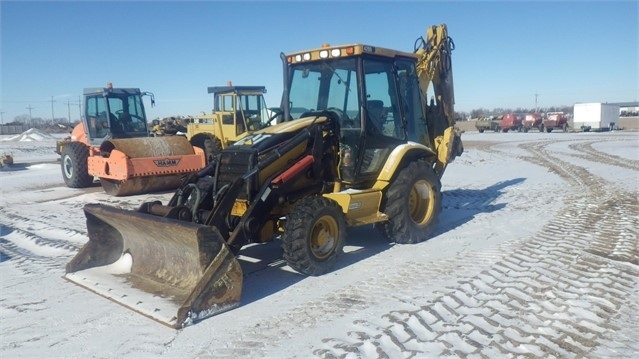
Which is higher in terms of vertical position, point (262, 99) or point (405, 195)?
point (262, 99)

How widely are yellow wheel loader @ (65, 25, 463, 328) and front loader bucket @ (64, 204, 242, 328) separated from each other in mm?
11

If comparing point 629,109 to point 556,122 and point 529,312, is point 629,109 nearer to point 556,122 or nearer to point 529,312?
point 556,122

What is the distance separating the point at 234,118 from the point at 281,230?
33.3 ft

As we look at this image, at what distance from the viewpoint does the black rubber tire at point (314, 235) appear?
5.03m

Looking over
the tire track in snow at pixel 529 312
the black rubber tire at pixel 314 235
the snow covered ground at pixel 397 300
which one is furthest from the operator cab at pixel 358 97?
the tire track in snow at pixel 529 312

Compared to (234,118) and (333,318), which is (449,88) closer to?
(333,318)

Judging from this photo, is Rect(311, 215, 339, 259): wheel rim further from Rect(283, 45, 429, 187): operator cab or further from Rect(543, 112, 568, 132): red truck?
Rect(543, 112, 568, 132): red truck

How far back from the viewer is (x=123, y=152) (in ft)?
34.1

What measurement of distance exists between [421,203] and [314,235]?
227 centimetres

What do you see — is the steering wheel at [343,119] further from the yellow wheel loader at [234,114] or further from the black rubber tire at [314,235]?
the yellow wheel loader at [234,114]

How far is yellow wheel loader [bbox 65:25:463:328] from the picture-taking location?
4609 millimetres

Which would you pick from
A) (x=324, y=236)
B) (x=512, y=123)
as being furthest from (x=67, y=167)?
(x=512, y=123)

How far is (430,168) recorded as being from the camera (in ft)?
22.9

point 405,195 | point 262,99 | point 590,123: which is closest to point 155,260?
point 405,195
